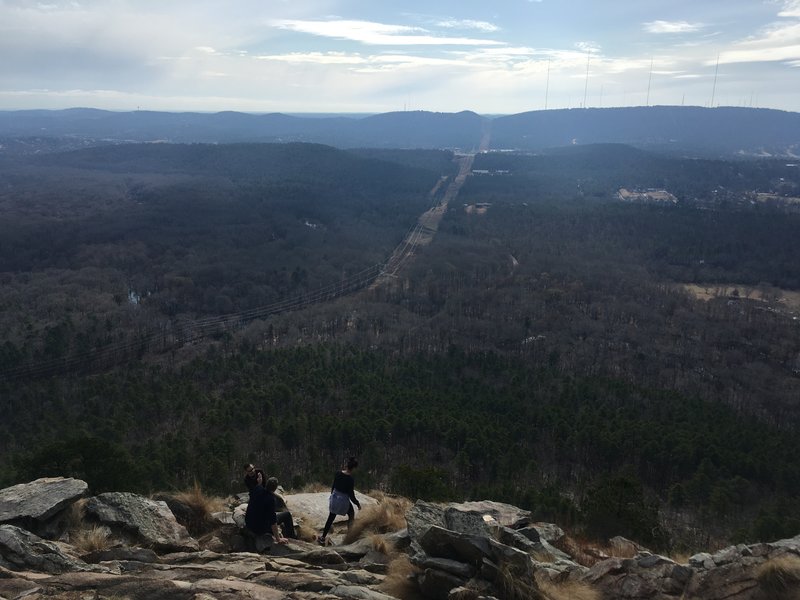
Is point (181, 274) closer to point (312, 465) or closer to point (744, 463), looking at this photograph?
point (312, 465)

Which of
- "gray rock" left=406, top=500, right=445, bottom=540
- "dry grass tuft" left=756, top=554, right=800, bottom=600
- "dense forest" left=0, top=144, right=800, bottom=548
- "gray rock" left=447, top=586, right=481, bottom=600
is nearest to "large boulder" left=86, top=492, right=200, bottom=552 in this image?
"gray rock" left=406, top=500, right=445, bottom=540

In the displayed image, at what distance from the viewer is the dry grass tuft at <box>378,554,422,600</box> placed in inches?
410

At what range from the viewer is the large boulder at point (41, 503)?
511 inches

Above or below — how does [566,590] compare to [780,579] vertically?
below

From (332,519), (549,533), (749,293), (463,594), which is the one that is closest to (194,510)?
(332,519)

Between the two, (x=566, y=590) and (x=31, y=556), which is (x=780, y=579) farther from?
(x=31, y=556)

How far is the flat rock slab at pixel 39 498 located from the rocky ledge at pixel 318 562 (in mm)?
37

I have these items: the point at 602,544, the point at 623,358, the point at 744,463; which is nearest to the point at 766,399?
the point at 623,358

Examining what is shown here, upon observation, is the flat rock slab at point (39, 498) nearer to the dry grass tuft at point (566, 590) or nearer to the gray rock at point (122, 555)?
the gray rock at point (122, 555)

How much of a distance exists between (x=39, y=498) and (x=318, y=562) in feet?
23.0

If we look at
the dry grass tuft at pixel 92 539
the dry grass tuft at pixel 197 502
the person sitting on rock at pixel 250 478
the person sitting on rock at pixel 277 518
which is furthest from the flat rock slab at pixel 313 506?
the dry grass tuft at pixel 92 539

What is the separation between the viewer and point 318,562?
12.4 meters

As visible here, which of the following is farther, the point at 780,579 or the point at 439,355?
the point at 439,355

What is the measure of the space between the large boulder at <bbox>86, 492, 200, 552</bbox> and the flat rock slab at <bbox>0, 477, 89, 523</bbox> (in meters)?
0.54
